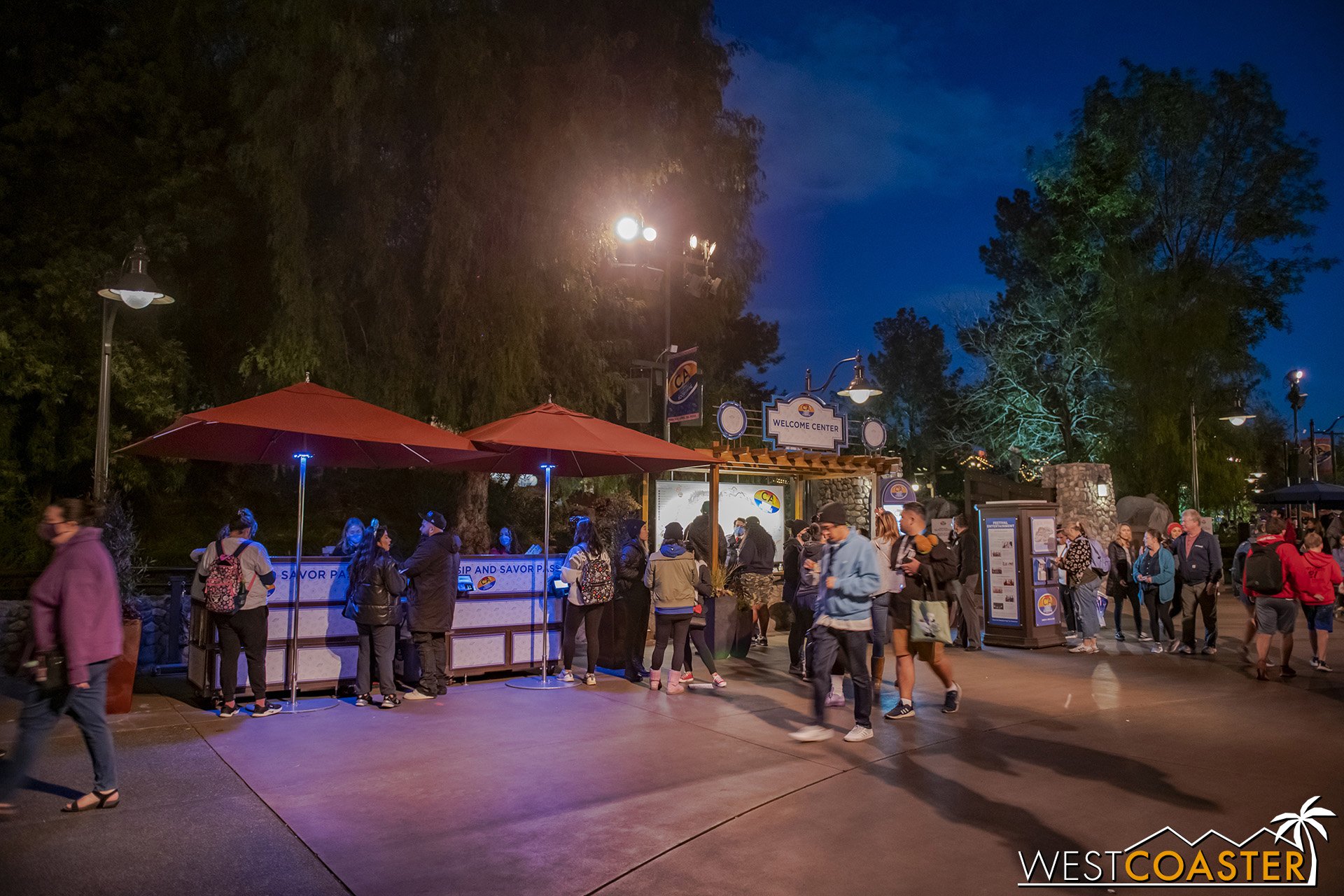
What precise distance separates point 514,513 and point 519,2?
39.2 ft

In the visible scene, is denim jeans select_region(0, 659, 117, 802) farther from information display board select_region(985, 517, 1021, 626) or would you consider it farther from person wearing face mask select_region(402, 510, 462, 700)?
information display board select_region(985, 517, 1021, 626)

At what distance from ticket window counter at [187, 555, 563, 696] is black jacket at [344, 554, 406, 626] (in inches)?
23.6

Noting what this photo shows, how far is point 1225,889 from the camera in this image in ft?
13.4

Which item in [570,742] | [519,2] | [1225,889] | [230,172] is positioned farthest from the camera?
[519,2]

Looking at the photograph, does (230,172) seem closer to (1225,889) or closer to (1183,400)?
(1225,889)

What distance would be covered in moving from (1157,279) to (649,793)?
30188mm

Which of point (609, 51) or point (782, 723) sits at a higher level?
point (609, 51)

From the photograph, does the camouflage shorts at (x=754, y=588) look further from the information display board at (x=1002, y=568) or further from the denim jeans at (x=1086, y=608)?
the denim jeans at (x=1086, y=608)

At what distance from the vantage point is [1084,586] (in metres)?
12.6

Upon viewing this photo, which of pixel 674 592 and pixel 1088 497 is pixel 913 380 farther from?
pixel 674 592

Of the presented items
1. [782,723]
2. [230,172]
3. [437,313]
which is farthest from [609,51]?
[782,723]

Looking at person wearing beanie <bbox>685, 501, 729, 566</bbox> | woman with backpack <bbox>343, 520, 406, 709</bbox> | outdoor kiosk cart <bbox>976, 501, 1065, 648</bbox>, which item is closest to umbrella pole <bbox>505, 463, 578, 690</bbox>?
woman with backpack <bbox>343, 520, 406, 709</bbox>

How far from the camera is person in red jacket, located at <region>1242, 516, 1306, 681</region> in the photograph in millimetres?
9297

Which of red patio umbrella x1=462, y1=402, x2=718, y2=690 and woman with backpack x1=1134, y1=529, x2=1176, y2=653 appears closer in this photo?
red patio umbrella x1=462, y1=402, x2=718, y2=690
